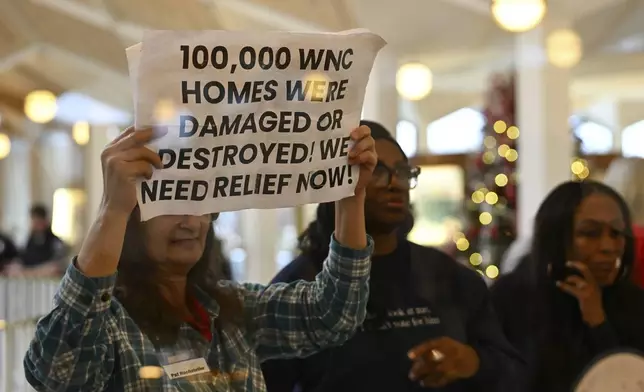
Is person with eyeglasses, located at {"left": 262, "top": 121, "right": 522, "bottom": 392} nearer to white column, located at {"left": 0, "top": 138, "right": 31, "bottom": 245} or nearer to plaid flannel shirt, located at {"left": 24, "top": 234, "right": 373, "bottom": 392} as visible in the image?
plaid flannel shirt, located at {"left": 24, "top": 234, "right": 373, "bottom": 392}

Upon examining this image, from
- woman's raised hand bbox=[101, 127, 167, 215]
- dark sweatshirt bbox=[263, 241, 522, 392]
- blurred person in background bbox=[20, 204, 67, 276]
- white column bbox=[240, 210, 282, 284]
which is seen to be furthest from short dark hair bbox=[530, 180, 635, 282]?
white column bbox=[240, 210, 282, 284]

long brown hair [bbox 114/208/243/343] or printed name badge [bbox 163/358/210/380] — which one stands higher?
long brown hair [bbox 114/208/243/343]

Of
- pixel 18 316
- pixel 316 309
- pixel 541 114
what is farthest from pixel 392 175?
pixel 18 316

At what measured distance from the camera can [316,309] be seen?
0.98m

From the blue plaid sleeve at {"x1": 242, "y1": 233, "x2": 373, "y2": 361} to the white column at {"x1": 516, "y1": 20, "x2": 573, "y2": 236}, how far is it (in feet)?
5.80

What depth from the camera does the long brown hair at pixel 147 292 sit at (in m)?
0.85

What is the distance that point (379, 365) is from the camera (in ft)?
3.67

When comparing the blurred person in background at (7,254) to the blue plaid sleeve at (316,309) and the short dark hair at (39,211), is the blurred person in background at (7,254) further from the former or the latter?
the blue plaid sleeve at (316,309)

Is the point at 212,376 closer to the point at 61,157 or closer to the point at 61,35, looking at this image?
the point at 61,35

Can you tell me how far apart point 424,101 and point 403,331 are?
6.71ft

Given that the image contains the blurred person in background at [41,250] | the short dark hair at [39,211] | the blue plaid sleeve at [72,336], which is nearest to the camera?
the blue plaid sleeve at [72,336]

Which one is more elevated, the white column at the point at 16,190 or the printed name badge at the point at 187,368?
the white column at the point at 16,190

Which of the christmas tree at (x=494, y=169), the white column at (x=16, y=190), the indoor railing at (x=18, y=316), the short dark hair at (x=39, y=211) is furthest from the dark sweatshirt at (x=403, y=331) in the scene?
the white column at (x=16, y=190)

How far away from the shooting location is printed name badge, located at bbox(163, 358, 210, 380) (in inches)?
32.7
